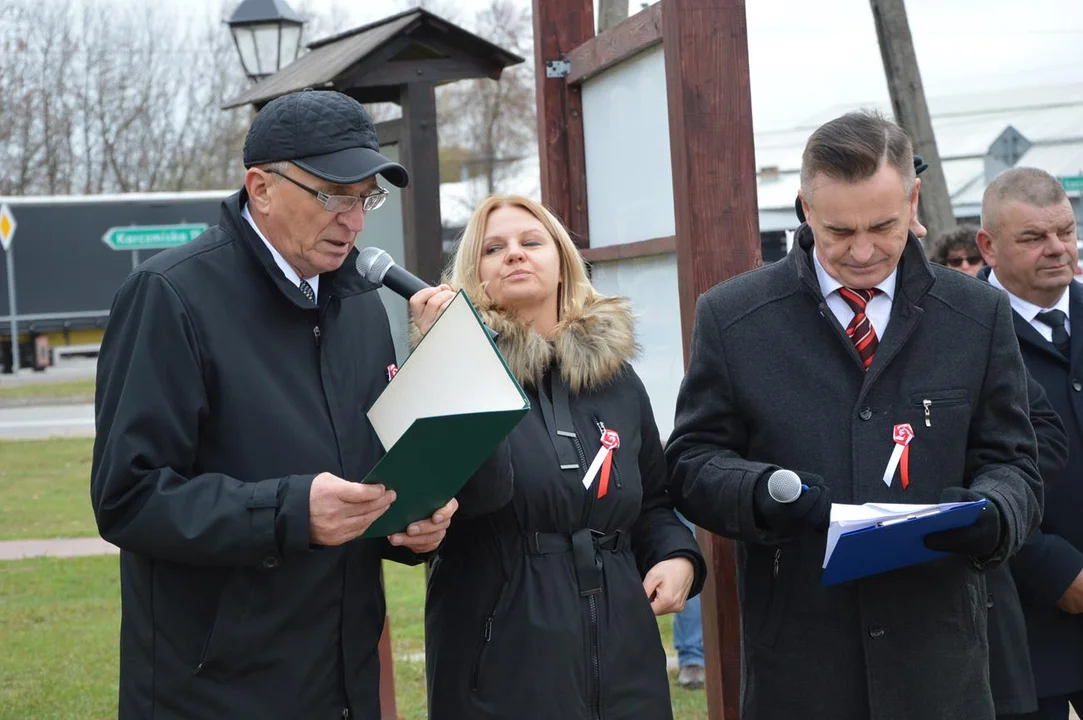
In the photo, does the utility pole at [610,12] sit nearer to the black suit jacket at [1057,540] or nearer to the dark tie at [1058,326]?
the dark tie at [1058,326]

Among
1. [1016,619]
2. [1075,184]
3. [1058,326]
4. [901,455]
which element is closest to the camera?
[901,455]

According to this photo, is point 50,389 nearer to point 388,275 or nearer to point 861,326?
point 388,275

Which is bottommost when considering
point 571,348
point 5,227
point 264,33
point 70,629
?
point 70,629

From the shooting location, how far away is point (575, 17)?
460 centimetres

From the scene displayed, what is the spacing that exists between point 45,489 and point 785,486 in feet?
38.2

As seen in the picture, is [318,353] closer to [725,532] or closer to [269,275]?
[269,275]

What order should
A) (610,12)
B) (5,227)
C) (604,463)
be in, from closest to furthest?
(604,463) < (610,12) < (5,227)

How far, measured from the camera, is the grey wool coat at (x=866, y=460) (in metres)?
2.97

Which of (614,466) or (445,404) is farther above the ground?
(445,404)

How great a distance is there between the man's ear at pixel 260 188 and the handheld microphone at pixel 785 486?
127 centimetres

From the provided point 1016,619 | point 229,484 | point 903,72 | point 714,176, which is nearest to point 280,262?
point 229,484

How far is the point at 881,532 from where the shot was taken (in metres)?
2.63

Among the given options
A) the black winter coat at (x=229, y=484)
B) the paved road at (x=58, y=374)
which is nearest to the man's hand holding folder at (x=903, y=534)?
the black winter coat at (x=229, y=484)

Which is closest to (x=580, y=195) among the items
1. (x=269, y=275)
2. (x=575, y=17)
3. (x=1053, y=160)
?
(x=575, y=17)
